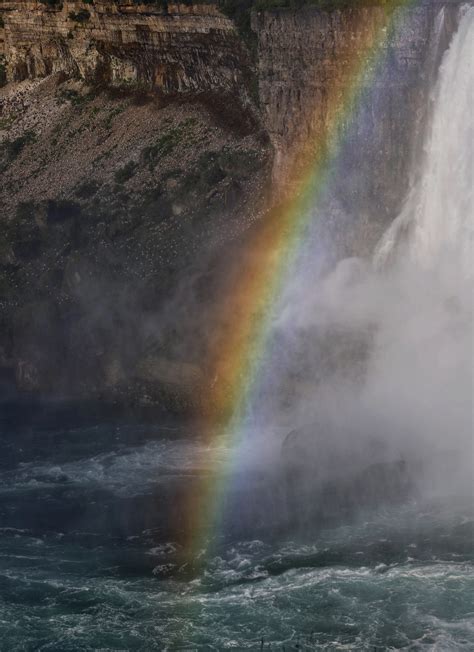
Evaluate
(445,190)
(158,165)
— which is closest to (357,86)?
(445,190)

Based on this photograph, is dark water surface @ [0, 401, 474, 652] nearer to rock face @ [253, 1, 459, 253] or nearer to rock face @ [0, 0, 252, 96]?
rock face @ [253, 1, 459, 253]

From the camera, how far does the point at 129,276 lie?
57375 millimetres

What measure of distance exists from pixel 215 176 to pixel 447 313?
43.3ft

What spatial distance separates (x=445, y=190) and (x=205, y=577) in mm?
18344

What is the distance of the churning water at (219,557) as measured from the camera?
3600 cm

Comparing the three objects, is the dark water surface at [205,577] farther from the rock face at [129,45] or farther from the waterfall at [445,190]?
the rock face at [129,45]

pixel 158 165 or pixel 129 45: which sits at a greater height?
pixel 129 45

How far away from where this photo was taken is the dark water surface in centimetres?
3581

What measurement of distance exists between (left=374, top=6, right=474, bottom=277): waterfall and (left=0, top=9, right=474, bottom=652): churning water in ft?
0.22

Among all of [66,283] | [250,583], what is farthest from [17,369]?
[250,583]

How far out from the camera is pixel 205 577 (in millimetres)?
38875

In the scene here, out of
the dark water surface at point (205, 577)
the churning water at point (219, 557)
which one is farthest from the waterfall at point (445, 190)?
the dark water surface at point (205, 577)

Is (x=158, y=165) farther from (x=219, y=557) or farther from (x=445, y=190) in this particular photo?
(x=219, y=557)

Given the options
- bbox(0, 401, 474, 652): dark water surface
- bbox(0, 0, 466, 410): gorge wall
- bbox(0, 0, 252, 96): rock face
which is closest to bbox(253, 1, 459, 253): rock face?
bbox(0, 0, 466, 410): gorge wall
